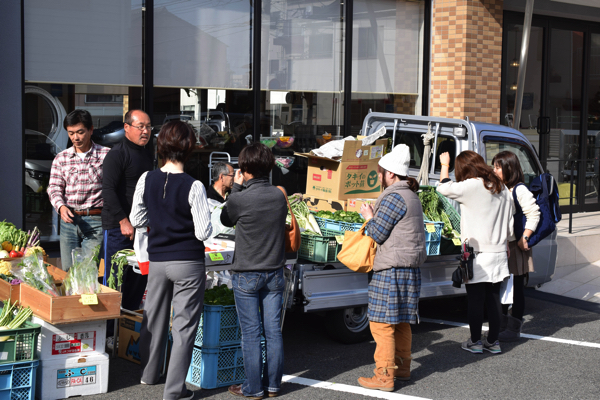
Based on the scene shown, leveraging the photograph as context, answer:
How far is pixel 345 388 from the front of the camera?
529cm

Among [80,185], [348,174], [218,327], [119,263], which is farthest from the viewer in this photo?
[348,174]

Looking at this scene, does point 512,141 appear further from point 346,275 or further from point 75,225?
point 75,225

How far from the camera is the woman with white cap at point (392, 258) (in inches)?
202

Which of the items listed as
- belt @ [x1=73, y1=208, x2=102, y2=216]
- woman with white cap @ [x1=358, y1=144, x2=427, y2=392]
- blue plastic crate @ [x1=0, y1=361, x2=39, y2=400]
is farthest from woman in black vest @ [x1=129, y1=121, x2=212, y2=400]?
belt @ [x1=73, y1=208, x2=102, y2=216]

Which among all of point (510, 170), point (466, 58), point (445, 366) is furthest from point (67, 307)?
point (466, 58)

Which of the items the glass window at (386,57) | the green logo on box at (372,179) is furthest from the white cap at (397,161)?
the glass window at (386,57)

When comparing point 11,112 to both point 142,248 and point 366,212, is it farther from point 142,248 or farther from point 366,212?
point 366,212

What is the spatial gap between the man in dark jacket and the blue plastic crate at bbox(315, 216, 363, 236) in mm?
1661

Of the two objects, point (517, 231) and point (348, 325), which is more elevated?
point (517, 231)

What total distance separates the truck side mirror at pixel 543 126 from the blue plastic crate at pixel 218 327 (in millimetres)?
9627

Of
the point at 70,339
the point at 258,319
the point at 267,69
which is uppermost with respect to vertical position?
the point at 267,69

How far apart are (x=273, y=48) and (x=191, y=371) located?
541 cm

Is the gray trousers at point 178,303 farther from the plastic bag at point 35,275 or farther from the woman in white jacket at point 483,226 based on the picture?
the woman in white jacket at point 483,226

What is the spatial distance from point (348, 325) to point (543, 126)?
8.31m
